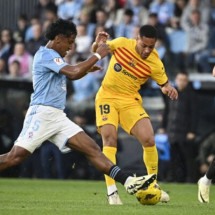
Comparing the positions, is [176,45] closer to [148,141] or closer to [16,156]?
[148,141]

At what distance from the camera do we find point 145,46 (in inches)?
568

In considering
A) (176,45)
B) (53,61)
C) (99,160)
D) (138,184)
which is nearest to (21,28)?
(176,45)

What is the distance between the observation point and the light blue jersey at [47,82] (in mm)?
12898

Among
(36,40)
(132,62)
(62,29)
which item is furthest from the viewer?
(36,40)

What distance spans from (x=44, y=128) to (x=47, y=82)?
0.60m

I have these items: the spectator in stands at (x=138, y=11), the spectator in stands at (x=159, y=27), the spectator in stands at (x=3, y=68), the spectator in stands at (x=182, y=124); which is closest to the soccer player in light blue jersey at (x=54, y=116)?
the spectator in stands at (x=182, y=124)

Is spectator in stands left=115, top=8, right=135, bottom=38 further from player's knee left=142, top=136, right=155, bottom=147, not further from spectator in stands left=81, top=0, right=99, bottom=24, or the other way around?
player's knee left=142, top=136, right=155, bottom=147

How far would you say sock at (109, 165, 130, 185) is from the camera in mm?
12578

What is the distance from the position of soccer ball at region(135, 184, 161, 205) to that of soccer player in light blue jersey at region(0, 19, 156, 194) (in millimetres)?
349

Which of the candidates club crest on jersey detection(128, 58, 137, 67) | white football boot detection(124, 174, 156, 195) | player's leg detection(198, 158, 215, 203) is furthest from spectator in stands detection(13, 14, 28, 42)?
white football boot detection(124, 174, 156, 195)

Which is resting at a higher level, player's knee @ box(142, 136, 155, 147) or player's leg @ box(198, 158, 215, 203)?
player's knee @ box(142, 136, 155, 147)

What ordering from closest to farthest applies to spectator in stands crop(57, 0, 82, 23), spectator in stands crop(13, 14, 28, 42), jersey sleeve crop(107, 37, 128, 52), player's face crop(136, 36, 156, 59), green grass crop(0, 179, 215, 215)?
green grass crop(0, 179, 215, 215) → player's face crop(136, 36, 156, 59) → jersey sleeve crop(107, 37, 128, 52) → spectator in stands crop(13, 14, 28, 42) → spectator in stands crop(57, 0, 82, 23)

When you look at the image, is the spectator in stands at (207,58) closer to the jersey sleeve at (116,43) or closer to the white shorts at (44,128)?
the jersey sleeve at (116,43)

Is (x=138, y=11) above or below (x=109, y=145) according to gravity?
below
